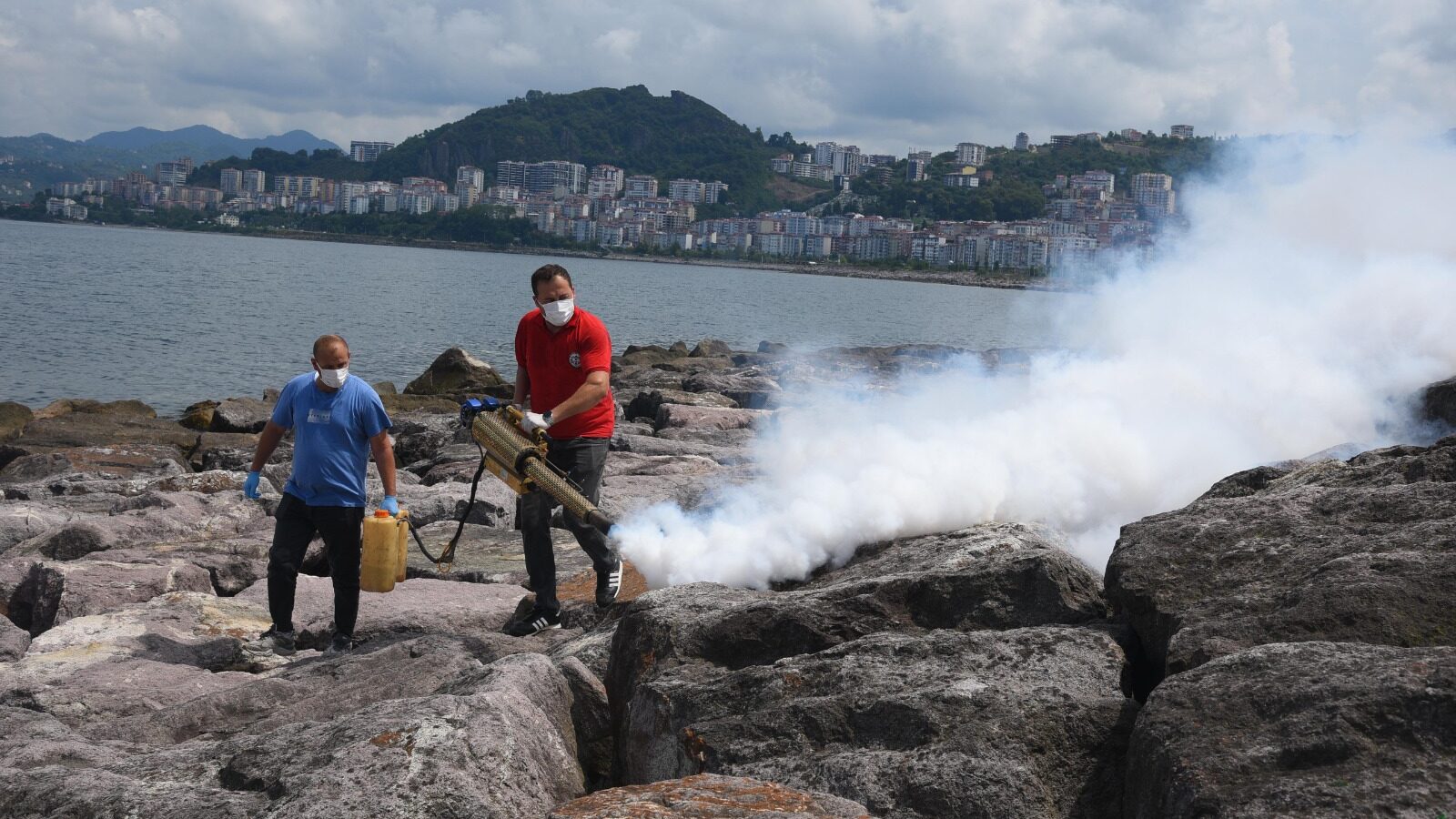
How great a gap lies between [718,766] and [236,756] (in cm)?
183

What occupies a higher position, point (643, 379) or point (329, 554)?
point (329, 554)

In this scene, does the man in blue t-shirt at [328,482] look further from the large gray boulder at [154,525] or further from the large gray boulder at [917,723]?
the large gray boulder at [154,525]

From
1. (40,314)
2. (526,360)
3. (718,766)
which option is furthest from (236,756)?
(40,314)

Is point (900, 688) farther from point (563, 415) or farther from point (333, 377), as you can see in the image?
point (333, 377)

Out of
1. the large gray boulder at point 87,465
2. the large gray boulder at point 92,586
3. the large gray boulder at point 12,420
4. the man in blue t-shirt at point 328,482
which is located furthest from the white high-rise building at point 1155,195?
the large gray boulder at point 12,420

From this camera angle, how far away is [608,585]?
801 centimetres

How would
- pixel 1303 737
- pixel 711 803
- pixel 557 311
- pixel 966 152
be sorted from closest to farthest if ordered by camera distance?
pixel 1303 737 → pixel 711 803 → pixel 557 311 → pixel 966 152

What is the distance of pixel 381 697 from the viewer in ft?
19.8

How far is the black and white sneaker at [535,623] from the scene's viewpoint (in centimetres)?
793

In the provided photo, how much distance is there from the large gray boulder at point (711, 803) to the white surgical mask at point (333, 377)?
14.1 ft

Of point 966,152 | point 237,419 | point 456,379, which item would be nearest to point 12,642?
point 237,419

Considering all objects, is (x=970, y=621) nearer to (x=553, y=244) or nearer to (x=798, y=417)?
(x=798, y=417)

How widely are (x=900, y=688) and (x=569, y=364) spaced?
3752mm

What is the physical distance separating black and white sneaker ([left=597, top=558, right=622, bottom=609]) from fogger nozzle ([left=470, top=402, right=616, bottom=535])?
319 mm
